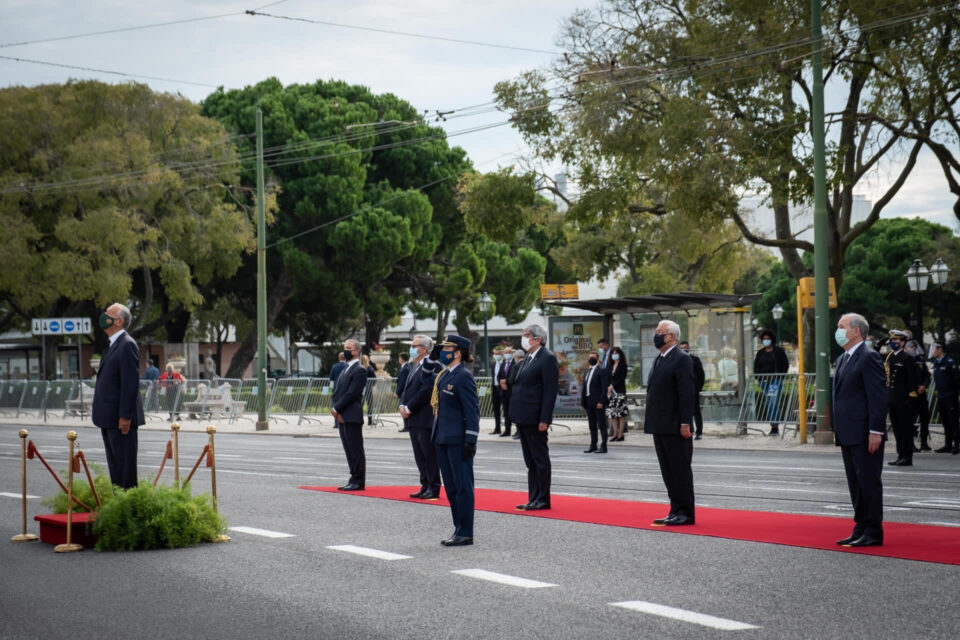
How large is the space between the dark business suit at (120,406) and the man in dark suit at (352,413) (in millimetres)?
3733

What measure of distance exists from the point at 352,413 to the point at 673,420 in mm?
4961

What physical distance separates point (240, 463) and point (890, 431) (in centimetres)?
1193

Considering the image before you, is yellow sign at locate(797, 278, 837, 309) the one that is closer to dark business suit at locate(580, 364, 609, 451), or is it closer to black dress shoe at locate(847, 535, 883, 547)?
dark business suit at locate(580, 364, 609, 451)

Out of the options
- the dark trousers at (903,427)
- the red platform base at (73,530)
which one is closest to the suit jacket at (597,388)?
the dark trousers at (903,427)

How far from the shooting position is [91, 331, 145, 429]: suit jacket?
10.9m

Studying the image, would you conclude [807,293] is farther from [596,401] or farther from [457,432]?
[457,432]

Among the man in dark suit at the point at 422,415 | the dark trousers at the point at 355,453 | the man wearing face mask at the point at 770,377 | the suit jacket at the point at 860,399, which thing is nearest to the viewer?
the suit jacket at the point at 860,399

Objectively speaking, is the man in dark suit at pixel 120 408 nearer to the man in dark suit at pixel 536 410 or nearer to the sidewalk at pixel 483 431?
the man in dark suit at pixel 536 410

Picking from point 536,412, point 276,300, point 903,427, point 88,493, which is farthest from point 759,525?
point 276,300

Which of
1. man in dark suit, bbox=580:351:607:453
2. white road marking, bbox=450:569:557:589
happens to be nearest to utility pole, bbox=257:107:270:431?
man in dark suit, bbox=580:351:607:453

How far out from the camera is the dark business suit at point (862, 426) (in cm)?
945

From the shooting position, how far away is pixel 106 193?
4666 centimetres

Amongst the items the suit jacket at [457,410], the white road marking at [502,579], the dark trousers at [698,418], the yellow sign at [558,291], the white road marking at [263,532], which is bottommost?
the white road marking at [502,579]

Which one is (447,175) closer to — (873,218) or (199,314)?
(199,314)
